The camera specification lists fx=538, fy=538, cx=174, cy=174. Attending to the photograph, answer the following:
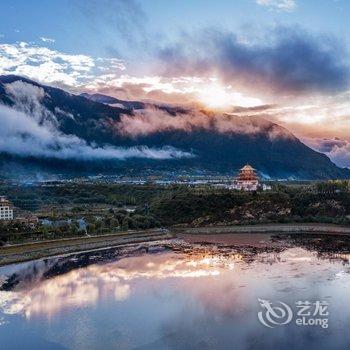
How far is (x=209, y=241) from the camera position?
42125mm

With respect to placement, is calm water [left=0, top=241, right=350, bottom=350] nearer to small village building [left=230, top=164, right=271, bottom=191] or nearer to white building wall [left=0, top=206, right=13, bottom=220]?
white building wall [left=0, top=206, right=13, bottom=220]

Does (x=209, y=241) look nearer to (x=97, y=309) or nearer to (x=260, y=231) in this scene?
(x=260, y=231)

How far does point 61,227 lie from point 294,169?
13769cm

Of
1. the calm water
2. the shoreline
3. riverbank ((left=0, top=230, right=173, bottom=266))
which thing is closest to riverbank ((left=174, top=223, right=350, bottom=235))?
the shoreline

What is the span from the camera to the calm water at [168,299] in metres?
18.3

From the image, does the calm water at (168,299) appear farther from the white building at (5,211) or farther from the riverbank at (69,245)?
the white building at (5,211)

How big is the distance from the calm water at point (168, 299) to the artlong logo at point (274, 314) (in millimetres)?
273

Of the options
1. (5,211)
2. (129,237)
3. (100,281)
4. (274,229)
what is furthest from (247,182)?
(100,281)

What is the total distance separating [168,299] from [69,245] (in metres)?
14.9

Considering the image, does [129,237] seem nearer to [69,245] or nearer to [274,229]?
[69,245]

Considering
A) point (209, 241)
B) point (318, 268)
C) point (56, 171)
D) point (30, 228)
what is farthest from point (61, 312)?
point (56, 171)

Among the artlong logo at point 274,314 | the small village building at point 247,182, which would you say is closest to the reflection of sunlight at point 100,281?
the artlong logo at point 274,314

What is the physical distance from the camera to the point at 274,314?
21406 mm

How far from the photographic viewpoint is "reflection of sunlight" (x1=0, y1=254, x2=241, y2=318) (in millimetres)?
23031
